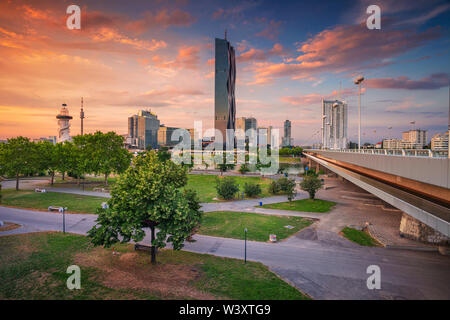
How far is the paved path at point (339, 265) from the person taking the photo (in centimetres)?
1505

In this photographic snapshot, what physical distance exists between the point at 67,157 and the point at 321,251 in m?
54.1

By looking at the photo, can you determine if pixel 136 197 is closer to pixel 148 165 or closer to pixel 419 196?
pixel 148 165

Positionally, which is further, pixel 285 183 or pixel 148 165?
pixel 285 183

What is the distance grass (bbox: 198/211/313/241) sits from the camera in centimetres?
2533

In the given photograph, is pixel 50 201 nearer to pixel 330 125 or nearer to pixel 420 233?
pixel 420 233

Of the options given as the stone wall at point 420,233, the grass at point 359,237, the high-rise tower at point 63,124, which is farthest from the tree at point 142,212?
the high-rise tower at point 63,124

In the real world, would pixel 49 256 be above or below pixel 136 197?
below

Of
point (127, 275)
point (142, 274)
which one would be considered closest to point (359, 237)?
point (142, 274)

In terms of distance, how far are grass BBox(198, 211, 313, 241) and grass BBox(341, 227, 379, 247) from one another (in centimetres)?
448

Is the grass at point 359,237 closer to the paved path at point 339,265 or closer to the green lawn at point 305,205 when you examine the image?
the paved path at point 339,265

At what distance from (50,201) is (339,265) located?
4300cm

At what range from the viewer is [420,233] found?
23672mm
